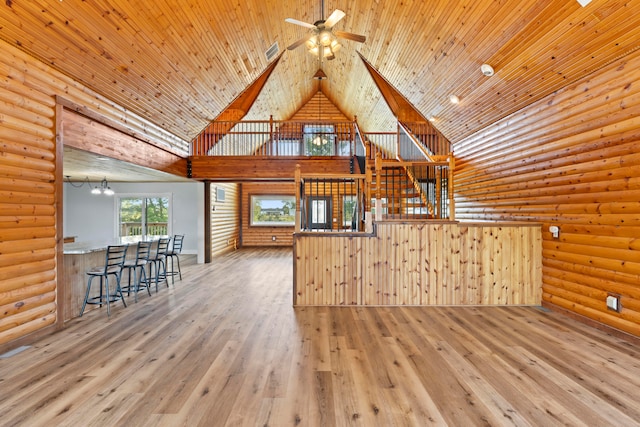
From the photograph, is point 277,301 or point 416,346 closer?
point 416,346

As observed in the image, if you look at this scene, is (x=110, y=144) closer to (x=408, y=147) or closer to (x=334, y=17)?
(x=334, y=17)

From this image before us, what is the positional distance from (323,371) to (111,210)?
9647 millimetres

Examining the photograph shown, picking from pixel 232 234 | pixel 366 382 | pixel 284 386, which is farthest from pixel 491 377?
pixel 232 234

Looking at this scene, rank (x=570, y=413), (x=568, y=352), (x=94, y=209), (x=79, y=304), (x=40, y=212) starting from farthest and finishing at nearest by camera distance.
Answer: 1. (x=94, y=209)
2. (x=79, y=304)
3. (x=40, y=212)
4. (x=568, y=352)
5. (x=570, y=413)

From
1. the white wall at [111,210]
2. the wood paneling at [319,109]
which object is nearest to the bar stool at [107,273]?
the white wall at [111,210]

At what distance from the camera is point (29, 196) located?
3.21 meters

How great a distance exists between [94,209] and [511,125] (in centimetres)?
1094

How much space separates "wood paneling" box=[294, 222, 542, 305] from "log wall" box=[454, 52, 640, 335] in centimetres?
62

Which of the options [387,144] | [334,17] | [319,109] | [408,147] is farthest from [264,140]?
[334,17]

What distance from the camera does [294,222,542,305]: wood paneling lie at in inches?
176

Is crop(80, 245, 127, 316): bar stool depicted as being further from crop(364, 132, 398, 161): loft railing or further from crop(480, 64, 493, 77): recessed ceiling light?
crop(364, 132, 398, 161): loft railing

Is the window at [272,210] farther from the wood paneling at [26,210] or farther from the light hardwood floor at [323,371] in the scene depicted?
the wood paneling at [26,210]

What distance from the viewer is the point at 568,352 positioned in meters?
2.92

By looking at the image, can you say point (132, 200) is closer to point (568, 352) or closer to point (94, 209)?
point (94, 209)
